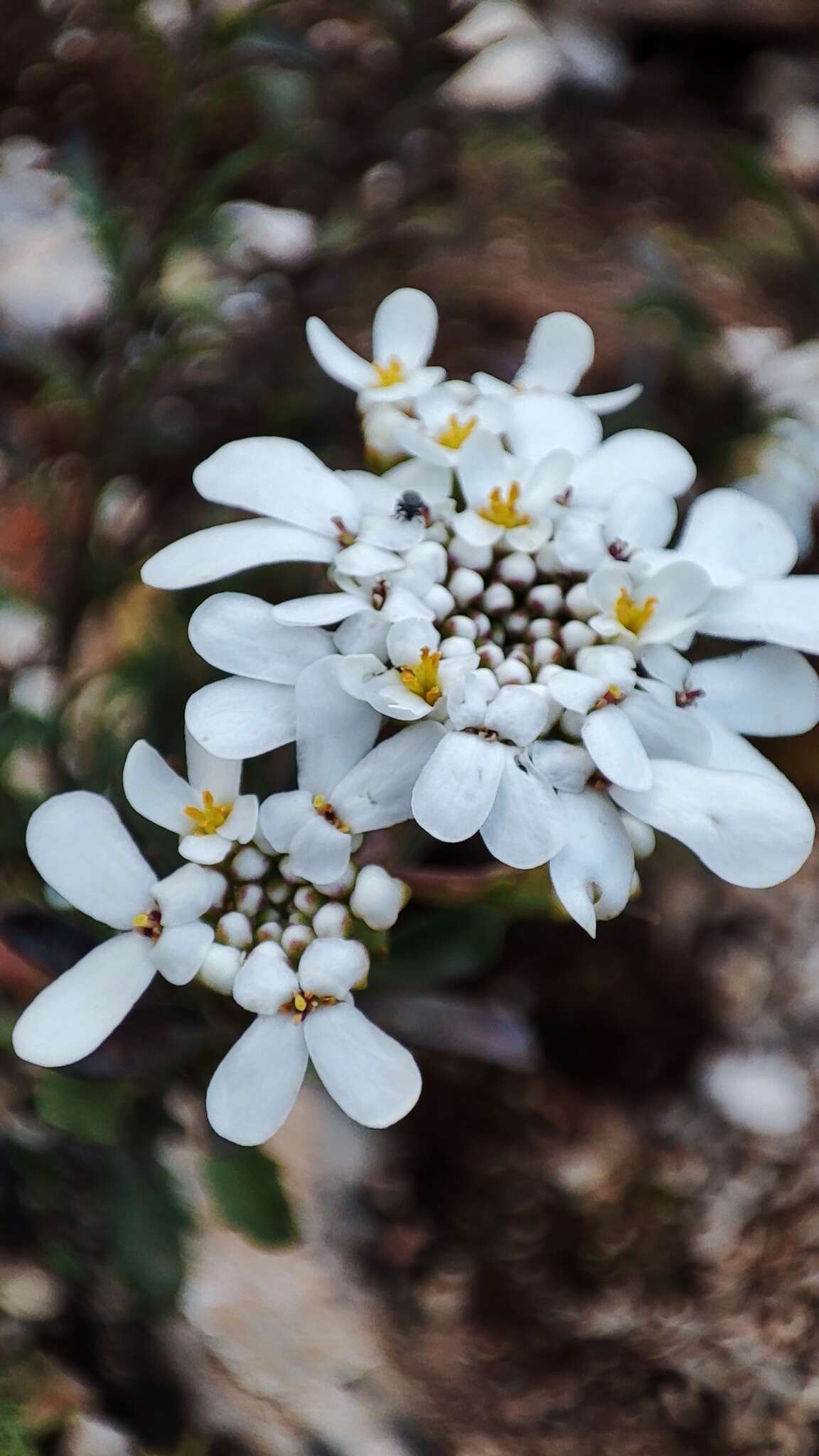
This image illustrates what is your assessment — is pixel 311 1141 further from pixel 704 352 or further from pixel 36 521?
pixel 704 352

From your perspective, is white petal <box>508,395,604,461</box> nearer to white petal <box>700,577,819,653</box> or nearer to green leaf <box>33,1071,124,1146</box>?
white petal <box>700,577,819,653</box>

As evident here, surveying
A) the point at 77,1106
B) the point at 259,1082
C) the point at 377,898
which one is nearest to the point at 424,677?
the point at 377,898

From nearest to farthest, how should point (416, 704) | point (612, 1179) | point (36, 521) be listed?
point (416, 704) < point (612, 1179) < point (36, 521)

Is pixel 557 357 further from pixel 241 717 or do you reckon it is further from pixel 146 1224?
pixel 146 1224

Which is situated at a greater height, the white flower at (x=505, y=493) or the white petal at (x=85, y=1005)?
the white flower at (x=505, y=493)

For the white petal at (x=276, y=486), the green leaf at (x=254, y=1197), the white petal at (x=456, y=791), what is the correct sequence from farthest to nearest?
the green leaf at (x=254, y=1197) < the white petal at (x=276, y=486) < the white petal at (x=456, y=791)

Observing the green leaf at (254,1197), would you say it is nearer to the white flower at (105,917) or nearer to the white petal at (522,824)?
the white flower at (105,917)

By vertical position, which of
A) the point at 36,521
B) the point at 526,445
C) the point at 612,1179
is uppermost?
the point at 526,445

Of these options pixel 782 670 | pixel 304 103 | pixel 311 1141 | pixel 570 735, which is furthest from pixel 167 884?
pixel 304 103

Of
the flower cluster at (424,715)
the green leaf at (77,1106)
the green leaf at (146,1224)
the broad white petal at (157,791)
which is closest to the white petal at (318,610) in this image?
the flower cluster at (424,715)
